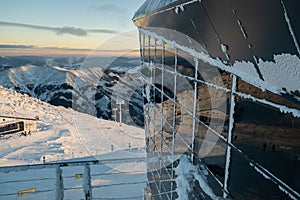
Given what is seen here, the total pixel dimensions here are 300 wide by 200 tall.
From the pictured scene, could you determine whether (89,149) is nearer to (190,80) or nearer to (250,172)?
(190,80)

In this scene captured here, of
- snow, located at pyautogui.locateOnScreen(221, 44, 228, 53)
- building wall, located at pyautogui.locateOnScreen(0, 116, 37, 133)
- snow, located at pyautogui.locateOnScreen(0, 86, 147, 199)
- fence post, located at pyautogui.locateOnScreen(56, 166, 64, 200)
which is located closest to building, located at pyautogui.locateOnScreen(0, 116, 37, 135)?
building wall, located at pyautogui.locateOnScreen(0, 116, 37, 133)

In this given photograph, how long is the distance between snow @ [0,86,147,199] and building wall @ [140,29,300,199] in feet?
2.76

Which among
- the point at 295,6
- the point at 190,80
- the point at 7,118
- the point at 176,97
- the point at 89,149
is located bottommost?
the point at 89,149

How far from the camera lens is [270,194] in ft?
4.47

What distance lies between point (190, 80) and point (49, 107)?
19.5 m

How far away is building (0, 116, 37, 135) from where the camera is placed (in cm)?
1452

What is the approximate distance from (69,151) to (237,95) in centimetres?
1065

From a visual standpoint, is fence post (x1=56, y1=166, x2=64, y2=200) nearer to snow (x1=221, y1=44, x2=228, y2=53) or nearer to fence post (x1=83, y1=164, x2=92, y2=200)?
fence post (x1=83, y1=164, x2=92, y2=200)

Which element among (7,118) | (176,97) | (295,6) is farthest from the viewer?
(7,118)

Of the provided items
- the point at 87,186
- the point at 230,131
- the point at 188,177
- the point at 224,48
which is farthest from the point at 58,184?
the point at 224,48

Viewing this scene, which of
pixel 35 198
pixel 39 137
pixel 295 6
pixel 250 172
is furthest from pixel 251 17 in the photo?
pixel 39 137

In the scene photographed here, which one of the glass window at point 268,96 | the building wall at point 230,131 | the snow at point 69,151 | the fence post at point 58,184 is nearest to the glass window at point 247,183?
the building wall at point 230,131

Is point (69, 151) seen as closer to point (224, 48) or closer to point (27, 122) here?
point (27, 122)

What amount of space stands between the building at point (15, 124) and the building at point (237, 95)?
13.7 meters
